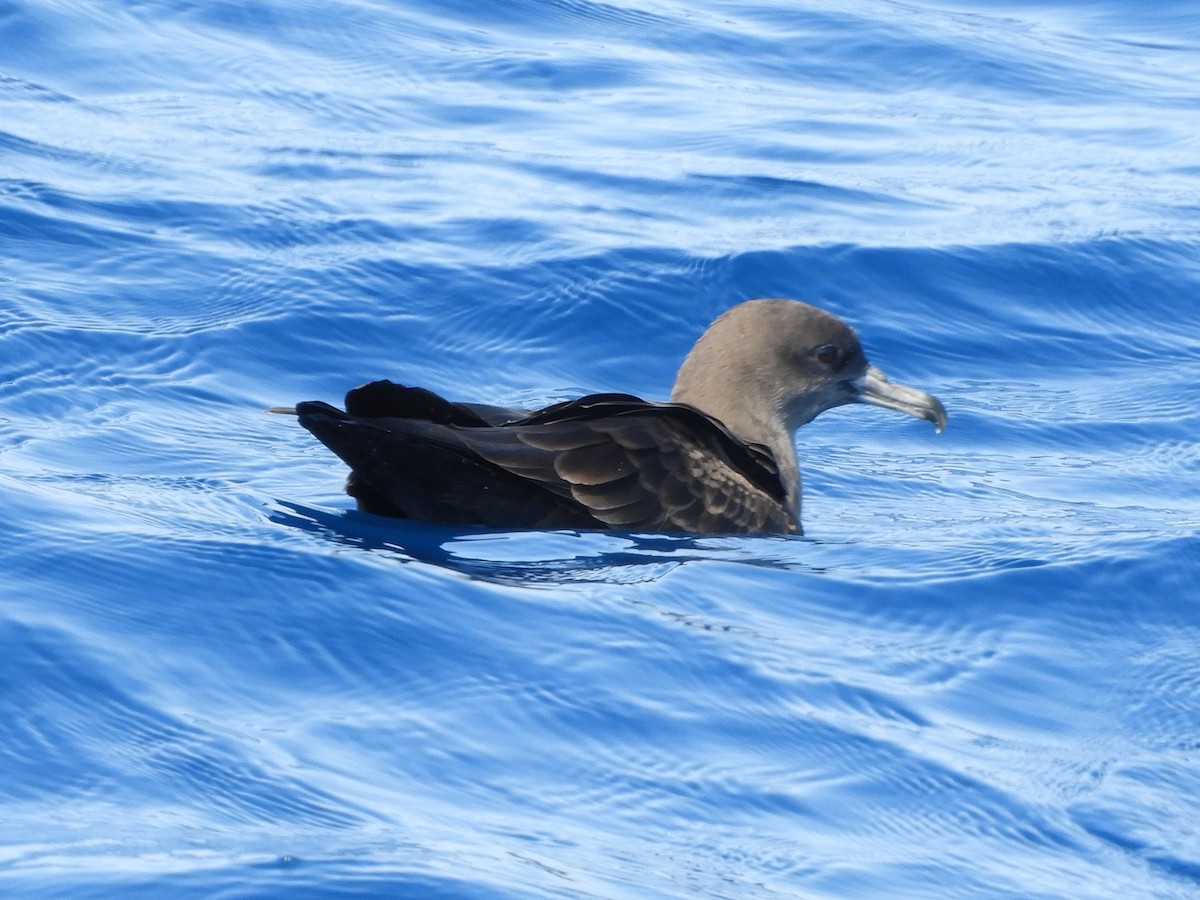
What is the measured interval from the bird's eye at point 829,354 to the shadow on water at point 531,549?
915 millimetres

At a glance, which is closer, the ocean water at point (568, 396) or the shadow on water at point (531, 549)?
the ocean water at point (568, 396)

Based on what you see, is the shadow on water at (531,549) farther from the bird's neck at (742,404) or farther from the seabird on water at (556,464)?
the bird's neck at (742,404)

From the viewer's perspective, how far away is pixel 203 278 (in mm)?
8492

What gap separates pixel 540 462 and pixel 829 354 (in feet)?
4.86

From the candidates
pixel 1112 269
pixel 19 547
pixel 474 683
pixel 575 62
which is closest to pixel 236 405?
pixel 19 547

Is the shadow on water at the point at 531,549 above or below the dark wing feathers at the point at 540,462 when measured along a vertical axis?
below

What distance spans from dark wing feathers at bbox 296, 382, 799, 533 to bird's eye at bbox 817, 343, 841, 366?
0.78 meters

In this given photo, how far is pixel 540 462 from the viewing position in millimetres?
5402

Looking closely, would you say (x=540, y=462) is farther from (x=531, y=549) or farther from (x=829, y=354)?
(x=829, y=354)

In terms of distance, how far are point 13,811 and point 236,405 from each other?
3748mm

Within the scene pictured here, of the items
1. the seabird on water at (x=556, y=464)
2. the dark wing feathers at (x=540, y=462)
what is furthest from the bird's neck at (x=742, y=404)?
the dark wing feathers at (x=540, y=462)

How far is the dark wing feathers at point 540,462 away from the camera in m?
5.31

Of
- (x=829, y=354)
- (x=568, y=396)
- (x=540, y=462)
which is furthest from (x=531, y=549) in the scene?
(x=568, y=396)

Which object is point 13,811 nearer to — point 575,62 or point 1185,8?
point 575,62
